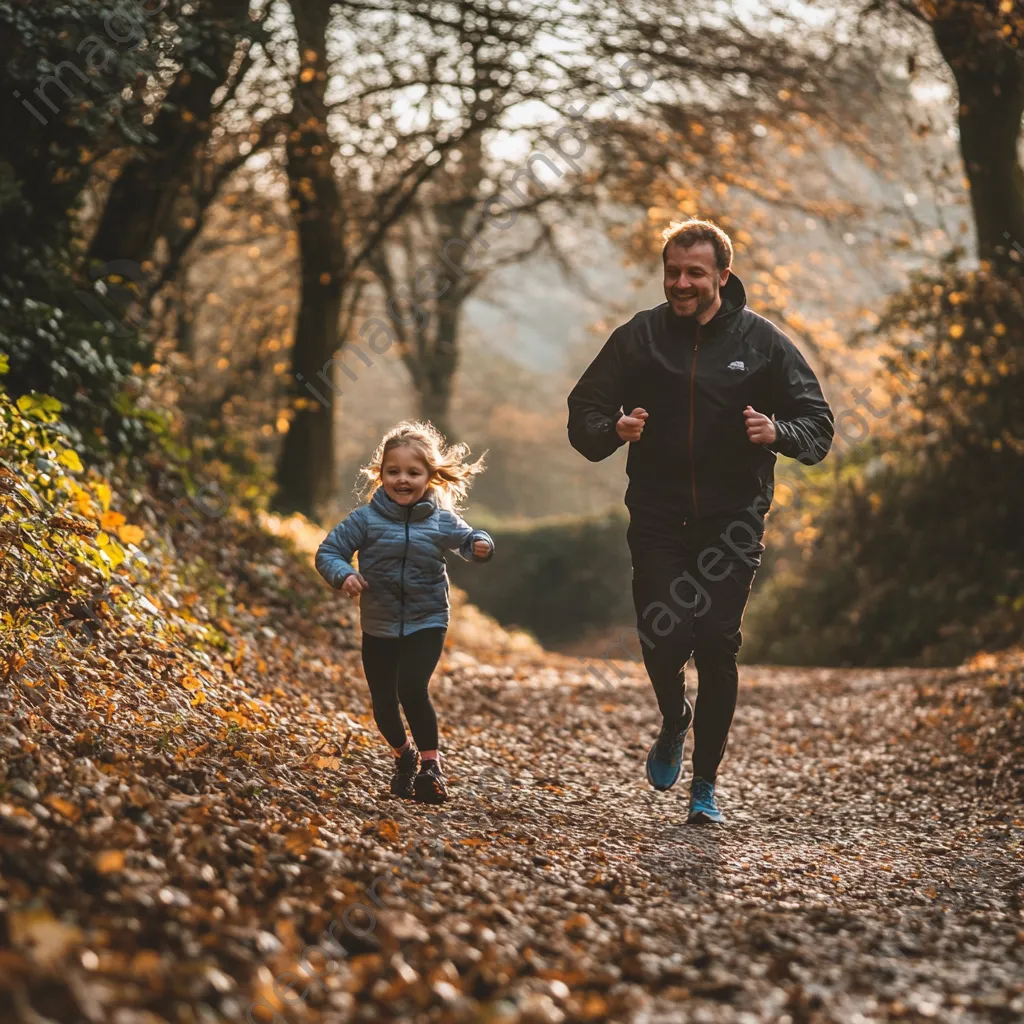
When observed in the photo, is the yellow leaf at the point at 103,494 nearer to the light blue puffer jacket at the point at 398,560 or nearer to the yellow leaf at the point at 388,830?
the light blue puffer jacket at the point at 398,560

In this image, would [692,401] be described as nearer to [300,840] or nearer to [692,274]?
[692,274]

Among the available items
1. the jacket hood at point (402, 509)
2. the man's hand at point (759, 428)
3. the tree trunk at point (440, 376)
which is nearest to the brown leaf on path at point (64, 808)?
the jacket hood at point (402, 509)

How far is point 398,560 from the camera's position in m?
4.45

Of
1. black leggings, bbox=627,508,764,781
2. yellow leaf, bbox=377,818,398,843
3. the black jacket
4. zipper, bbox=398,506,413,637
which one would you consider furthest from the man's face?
yellow leaf, bbox=377,818,398,843

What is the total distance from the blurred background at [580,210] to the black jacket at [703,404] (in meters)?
3.95

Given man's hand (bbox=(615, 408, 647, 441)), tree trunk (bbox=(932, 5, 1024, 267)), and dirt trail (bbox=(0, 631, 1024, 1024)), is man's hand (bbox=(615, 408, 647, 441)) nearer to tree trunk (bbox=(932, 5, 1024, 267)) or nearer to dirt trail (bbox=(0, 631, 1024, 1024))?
dirt trail (bbox=(0, 631, 1024, 1024))

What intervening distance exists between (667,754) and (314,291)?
8954 mm

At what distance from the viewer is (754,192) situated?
14406 millimetres

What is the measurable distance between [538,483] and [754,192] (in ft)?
91.0

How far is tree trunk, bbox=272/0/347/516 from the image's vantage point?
1107 cm

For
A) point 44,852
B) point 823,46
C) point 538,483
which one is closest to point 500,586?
point 823,46

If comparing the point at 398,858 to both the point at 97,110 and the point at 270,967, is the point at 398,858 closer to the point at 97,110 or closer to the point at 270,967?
the point at 270,967

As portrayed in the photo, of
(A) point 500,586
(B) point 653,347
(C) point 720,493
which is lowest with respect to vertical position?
(A) point 500,586

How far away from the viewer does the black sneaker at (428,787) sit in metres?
4.45
